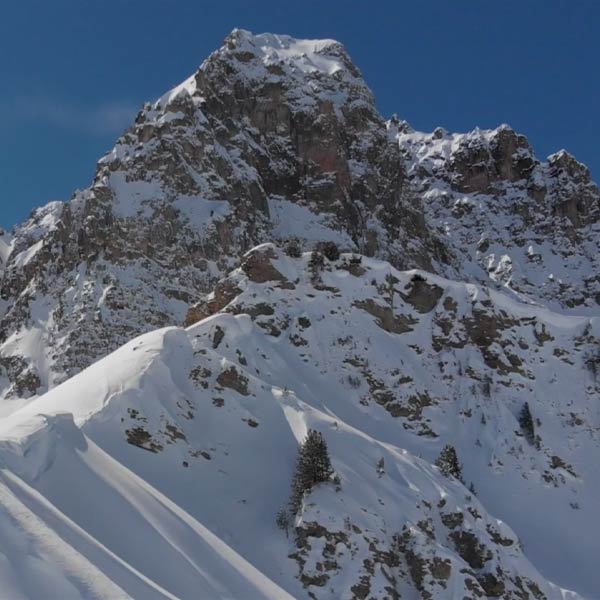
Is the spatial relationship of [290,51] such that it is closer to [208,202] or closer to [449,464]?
[208,202]

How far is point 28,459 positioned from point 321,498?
36.6ft

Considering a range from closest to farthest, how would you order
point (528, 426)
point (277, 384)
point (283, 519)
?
point (283, 519) → point (277, 384) → point (528, 426)

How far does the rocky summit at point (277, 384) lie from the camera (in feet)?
75.7

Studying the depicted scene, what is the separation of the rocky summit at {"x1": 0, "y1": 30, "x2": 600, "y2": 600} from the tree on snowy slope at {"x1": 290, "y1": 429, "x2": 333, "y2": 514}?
86 mm

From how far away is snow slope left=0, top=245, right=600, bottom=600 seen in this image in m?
20.7

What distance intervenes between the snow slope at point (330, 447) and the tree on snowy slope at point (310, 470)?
0.48 meters

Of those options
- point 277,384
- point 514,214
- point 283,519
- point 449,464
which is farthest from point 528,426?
point 514,214

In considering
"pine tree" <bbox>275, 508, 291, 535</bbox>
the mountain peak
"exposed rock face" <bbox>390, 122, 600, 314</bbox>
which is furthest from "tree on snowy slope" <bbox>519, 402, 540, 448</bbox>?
the mountain peak

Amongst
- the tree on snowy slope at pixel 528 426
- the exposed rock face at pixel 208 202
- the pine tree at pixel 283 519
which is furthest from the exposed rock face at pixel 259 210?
the pine tree at pixel 283 519

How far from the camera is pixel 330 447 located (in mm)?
31953

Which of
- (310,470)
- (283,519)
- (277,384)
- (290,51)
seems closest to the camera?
(283,519)

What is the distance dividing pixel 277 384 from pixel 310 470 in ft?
34.7

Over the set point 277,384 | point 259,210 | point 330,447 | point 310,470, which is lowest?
point 310,470

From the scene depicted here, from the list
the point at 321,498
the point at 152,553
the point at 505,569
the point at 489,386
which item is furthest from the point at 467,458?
the point at 152,553
